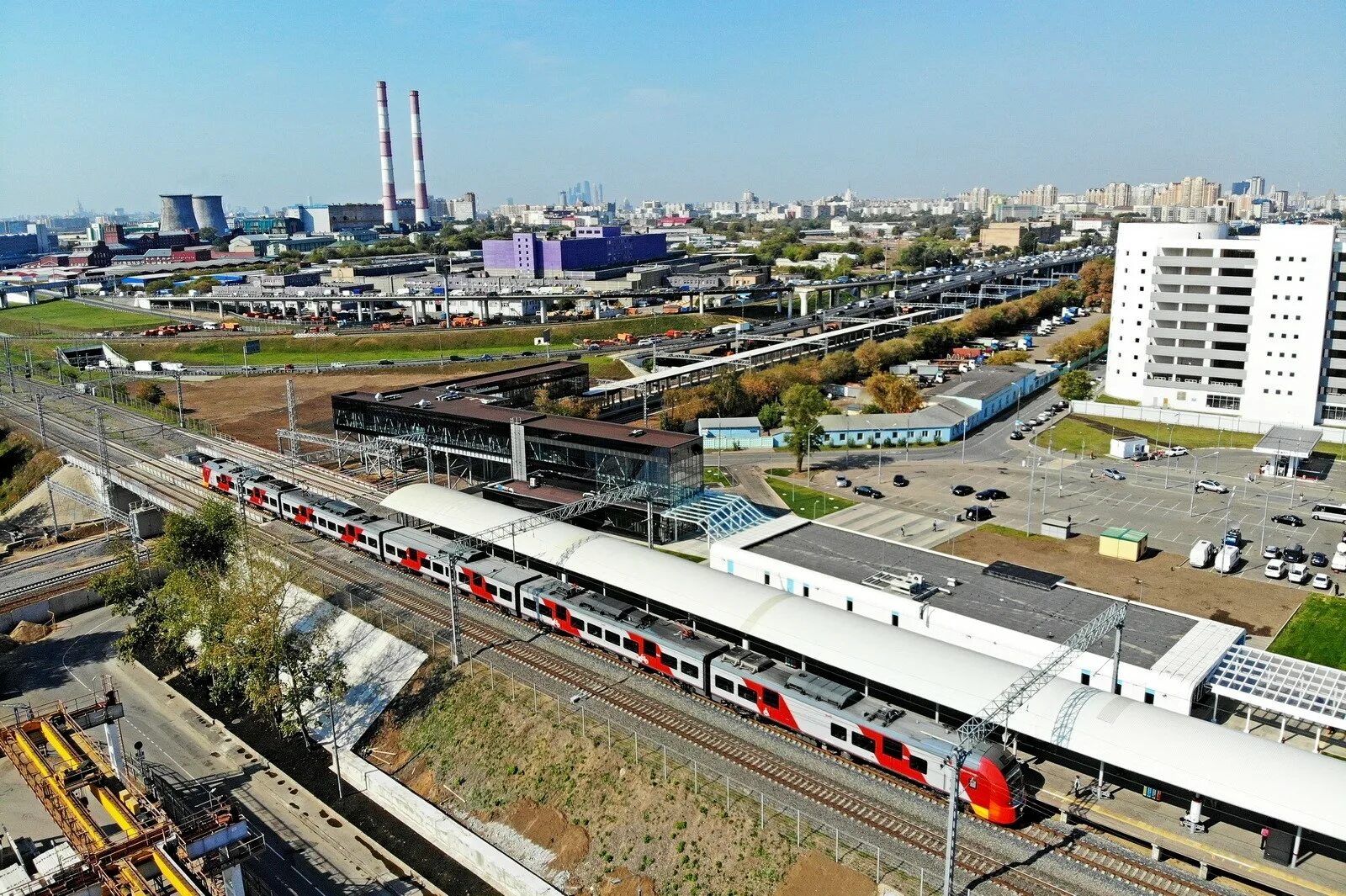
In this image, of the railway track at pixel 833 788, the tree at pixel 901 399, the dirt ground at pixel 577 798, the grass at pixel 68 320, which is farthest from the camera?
the grass at pixel 68 320

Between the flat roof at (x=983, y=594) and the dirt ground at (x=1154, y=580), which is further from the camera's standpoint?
the dirt ground at (x=1154, y=580)

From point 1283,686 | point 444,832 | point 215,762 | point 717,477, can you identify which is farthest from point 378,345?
point 1283,686

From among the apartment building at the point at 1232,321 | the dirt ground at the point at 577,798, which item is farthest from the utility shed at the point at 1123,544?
the apartment building at the point at 1232,321

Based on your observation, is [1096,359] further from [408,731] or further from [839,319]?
[408,731]

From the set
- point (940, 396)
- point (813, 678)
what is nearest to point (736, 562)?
point (813, 678)

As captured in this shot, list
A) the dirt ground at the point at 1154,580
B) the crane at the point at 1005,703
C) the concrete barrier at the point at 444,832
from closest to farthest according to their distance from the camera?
the crane at the point at 1005,703 → the concrete barrier at the point at 444,832 → the dirt ground at the point at 1154,580

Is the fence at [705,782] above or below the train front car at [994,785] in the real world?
below

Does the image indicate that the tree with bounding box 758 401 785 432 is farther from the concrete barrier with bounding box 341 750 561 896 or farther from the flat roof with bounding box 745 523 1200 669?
the concrete barrier with bounding box 341 750 561 896

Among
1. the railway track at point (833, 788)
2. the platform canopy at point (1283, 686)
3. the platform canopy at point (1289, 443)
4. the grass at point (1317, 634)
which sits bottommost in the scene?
the grass at point (1317, 634)

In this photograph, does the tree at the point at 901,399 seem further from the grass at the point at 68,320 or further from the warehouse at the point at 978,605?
the grass at the point at 68,320
